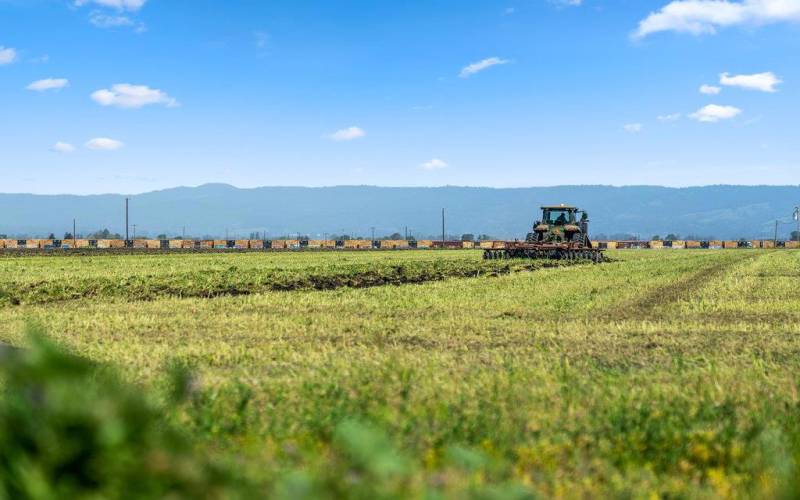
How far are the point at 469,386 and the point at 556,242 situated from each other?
1577 inches

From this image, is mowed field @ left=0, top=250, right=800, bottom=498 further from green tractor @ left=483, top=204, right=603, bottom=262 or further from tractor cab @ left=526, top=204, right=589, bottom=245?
tractor cab @ left=526, top=204, right=589, bottom=245

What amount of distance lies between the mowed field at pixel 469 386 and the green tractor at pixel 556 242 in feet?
75.9

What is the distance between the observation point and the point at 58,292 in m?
22.7

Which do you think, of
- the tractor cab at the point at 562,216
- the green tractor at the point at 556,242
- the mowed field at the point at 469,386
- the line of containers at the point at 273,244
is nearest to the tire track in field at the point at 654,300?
the mowed field at the point at 469,386

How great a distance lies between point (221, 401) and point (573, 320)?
9.41 m

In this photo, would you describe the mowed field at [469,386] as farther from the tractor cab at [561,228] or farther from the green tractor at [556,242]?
the tractor cab at [561,228]

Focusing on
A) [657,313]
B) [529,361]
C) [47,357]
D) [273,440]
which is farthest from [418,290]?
[47,357]

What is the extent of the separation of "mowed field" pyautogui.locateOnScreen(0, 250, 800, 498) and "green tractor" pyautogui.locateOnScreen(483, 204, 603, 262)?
75.9 ft

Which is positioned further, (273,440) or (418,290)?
(418,290)

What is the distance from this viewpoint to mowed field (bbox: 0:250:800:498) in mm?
5172

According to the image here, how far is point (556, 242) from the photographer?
4741 centimetres

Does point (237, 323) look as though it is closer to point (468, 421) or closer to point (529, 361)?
point (529, 361)

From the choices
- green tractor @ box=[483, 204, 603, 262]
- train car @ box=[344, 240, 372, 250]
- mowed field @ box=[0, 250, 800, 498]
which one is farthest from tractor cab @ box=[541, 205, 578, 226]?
train car @ box=[344, 240, 372, 250]

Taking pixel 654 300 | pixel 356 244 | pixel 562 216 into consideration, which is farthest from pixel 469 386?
pixel 356 244
